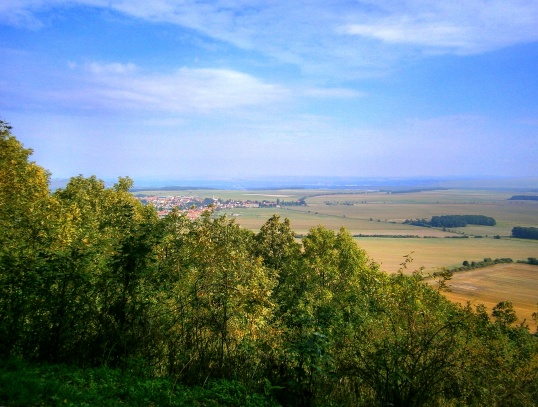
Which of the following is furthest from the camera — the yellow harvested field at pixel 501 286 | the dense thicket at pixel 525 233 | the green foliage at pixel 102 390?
the dense thicket at pixel 525 233

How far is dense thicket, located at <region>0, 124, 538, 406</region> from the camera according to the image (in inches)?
413

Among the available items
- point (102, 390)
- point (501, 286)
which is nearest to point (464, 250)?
point (501, 286)

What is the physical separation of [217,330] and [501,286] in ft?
230

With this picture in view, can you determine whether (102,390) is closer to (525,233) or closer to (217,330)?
(217,330)

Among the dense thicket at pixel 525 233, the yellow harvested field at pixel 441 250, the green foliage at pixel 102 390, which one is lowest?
the yellow harvested field at pixel 441 250

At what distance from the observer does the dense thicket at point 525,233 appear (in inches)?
4485

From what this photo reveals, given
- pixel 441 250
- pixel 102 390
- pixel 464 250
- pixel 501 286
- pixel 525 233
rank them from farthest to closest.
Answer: pixel 525 233 → pixel 441 250 → pixel 464 250 → pixel 501 286 → pixel 102 390

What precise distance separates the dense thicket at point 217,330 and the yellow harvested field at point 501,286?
4372 centimetres

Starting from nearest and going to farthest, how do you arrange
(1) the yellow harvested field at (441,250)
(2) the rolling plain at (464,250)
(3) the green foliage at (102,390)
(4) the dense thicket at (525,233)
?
(3) the green foliage at (102,390) → (2) the rolling plain at (464,250) → (1) the yellow harvested field at (441,250) → (4) the dense thicket at (525,233)

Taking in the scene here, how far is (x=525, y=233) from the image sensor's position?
116562 mm

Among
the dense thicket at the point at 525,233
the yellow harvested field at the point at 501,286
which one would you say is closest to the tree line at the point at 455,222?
the dense thicket at the point at 525,233

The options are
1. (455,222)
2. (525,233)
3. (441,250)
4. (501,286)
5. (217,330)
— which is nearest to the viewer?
(217,330)

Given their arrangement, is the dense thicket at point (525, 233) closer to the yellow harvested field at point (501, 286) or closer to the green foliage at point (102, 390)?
the yellow harvested field at point (501, 286)

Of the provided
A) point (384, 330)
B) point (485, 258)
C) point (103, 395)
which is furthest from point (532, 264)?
point (103, 395)
